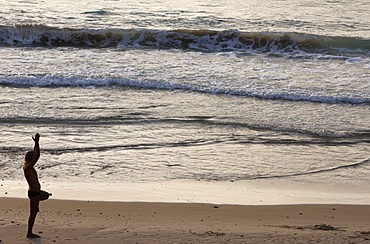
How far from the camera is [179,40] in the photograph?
2233cm

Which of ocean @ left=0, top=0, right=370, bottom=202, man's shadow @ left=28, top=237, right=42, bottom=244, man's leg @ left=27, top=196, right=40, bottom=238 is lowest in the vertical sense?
man's shadow @ left=28, top=237, right=42, bottom=244

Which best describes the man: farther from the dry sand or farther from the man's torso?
the dry sand

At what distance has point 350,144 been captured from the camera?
11055 millimetres

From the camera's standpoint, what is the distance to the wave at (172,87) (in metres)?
14.2

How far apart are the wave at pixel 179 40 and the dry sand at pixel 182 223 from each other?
44.0ft

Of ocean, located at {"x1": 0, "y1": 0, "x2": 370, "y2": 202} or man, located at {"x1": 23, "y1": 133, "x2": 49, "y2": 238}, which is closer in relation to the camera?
man, located at {"x1": 23, "y1": 133, "x2": 49, "y2": 238}

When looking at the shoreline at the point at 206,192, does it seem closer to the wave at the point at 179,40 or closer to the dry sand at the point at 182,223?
the dry sand at the point at 182,223

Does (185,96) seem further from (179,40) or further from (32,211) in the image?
(179,40)

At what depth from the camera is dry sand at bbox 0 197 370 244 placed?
22.1 feet

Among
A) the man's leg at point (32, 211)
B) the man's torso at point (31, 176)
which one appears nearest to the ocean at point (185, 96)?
the man's leg at point (32, 211)

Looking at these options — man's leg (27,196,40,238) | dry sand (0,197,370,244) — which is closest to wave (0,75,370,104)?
dry sand (0,197,370,244)

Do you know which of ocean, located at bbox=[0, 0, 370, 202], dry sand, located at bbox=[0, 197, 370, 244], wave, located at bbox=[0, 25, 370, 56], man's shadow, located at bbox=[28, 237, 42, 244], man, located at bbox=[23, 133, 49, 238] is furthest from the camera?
wave, located at bbox=[0, 25, 370, 56]

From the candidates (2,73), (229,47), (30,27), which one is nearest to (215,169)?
(2,73)

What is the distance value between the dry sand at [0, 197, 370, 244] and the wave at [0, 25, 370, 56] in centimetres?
1342
